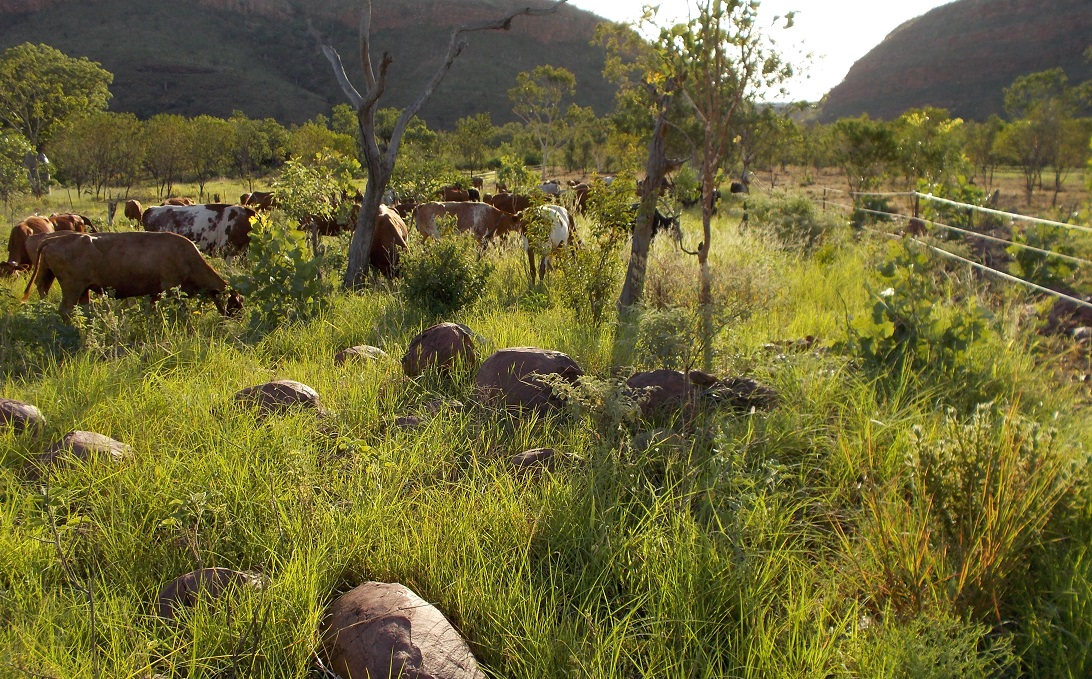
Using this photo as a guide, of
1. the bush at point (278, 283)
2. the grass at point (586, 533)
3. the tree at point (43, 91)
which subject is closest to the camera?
the grass at point (586, 533)

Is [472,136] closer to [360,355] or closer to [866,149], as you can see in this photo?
[866,149]

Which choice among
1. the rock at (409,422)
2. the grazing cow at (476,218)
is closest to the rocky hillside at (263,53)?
the grazing cow at (476,218)

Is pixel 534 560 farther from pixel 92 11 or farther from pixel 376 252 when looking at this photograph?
pixel 92 11

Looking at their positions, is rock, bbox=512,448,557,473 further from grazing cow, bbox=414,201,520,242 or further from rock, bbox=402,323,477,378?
grazing cow, bbox=414,201,520,242

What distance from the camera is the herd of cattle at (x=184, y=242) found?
665 centimetres

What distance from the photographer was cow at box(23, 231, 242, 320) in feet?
21.7

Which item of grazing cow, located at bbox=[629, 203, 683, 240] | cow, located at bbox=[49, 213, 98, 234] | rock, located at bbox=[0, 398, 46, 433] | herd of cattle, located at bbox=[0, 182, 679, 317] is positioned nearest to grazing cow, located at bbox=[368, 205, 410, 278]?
herd of cattle, located at bbox=[0, 182, 679, 317]

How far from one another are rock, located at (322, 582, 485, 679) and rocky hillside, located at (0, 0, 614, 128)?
61.6m

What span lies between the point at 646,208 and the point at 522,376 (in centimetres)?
264

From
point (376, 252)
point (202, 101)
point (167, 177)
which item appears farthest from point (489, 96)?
point (376, 252)

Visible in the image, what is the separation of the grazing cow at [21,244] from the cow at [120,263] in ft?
12.3

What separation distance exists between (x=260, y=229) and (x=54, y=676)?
5451 mm

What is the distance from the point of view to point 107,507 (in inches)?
110

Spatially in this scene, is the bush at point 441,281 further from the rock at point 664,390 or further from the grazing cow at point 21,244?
the grazing cow at point 21,244
